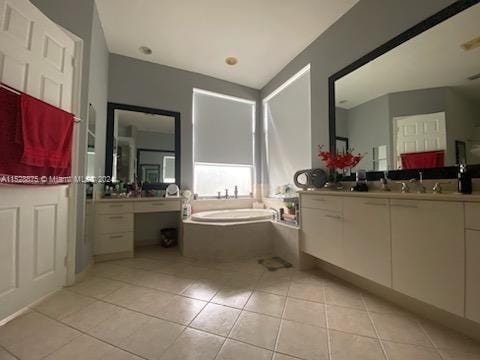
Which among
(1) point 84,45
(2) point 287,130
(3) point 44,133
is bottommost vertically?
(3) point 44,133

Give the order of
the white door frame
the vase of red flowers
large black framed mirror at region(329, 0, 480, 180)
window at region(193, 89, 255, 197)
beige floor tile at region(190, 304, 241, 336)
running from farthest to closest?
window at region(193, 89, 255, 197)
the vase of red flowers
the white door frame
large black framed mirror at region(329, 0, 480, 180)
beige floor tile at region(190, 304, 241, 336)

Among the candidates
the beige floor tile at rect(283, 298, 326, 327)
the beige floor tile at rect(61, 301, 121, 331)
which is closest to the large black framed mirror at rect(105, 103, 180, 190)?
the beige floor tile at rect(61, 301, 121, 331)

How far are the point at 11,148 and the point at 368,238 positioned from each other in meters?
2.78

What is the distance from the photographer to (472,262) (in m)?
1.08

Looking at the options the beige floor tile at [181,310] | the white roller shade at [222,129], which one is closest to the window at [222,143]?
the white roller shade at [222,129]

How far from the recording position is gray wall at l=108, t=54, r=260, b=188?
9.71ft

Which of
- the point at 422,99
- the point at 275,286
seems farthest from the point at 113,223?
the point at 422,99

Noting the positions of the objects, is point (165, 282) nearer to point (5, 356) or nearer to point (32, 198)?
point (5, 356)

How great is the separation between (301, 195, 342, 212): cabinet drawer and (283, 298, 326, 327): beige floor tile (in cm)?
86

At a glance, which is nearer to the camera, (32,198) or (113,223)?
(32,198)

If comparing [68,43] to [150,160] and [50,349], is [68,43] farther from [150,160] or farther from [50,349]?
[50,349]

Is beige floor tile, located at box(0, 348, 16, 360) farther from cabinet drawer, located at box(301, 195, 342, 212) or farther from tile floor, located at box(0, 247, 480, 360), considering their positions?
cabinet drawer, located at box(301, 195, 342, 212)

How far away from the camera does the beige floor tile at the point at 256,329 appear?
1.17 meters

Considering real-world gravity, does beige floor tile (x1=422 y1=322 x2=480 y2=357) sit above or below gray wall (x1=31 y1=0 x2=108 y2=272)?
below
